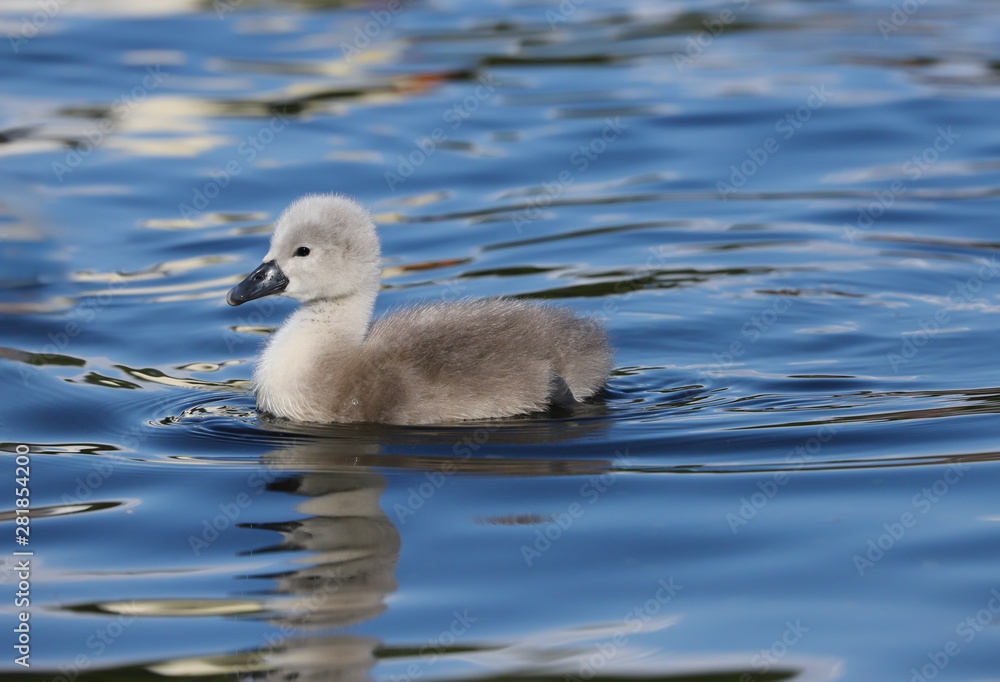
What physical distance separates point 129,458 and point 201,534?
1072mm

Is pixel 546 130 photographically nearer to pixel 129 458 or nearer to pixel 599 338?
pixel 599 338

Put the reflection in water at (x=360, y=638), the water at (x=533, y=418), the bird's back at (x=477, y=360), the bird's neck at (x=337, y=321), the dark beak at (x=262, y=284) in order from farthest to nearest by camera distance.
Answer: the bird's neck at (x=337, y=321)
the dark beak at (x=262, y=284)
the bird's back at (x=477, y=360)
the water at (x=533, y=418)
the reflection in water at (x=360, y=638)

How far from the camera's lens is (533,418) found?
676cm

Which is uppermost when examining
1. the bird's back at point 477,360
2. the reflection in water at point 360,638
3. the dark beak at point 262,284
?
the dark beak at point 262,284

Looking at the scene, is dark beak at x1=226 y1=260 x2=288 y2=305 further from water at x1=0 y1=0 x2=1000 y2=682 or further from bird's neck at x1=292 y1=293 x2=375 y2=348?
water at x1=0 y1=0 x2=1000 y2=682

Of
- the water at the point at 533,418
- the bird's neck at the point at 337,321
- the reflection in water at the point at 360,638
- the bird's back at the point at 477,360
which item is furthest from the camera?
the bird's neck at the point at 337,321

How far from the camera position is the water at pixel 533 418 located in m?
4.71

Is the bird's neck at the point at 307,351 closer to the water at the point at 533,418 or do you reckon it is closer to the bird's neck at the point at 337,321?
the bird's neck at the point at 337,321

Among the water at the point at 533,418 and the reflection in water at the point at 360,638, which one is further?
the water at the point at 533,418

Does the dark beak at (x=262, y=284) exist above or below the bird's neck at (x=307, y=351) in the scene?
above

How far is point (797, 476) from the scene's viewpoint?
19.3 feet

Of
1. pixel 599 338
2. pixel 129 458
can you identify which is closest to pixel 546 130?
pixel 599 338

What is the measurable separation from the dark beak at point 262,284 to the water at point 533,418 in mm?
636

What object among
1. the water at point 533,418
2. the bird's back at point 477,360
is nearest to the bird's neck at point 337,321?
the bird's back at point 477,360
